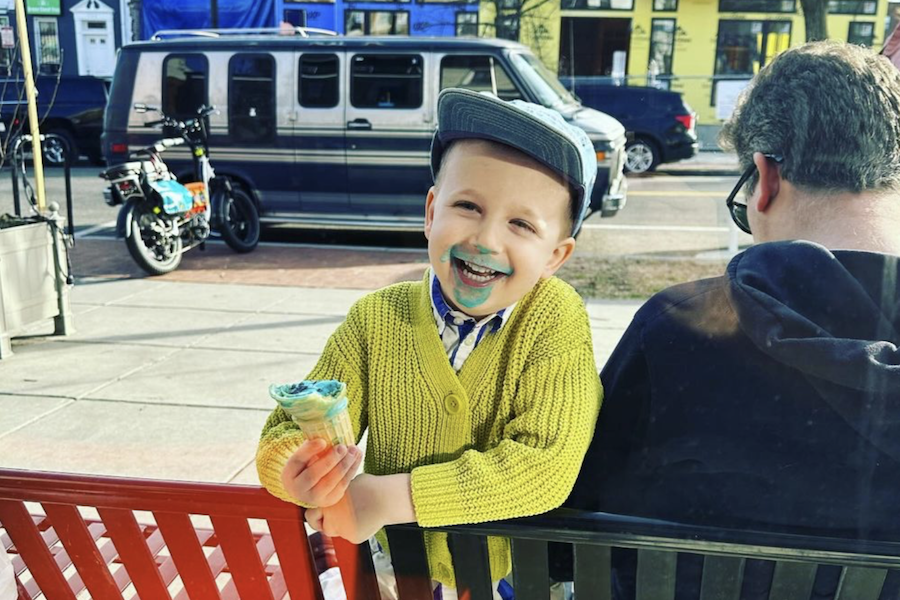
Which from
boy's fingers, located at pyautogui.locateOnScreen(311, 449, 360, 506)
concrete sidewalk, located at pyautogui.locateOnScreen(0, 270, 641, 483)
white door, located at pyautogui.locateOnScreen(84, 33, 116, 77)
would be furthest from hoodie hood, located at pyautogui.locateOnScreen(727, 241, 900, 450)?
white door, located at pyautogui.locateOnScreen(84, 33, 116, 77)

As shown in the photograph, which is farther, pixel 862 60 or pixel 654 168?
pixel 654 168

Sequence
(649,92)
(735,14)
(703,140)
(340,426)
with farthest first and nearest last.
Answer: (735,14) → (703,140) → (649,92) → (340,426)

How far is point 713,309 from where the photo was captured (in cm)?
137

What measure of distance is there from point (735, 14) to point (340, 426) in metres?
22.9

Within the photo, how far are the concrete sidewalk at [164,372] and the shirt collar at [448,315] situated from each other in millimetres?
2450

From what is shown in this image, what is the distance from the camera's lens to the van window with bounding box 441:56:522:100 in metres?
8.95

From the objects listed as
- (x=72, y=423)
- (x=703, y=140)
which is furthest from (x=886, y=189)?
(x=703, y=140)

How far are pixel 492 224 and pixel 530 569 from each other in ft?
1.96

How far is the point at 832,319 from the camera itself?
1.26 meters

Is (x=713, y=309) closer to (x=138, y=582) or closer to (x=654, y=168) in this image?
(x=138, y=582)

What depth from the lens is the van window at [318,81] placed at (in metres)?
9.09

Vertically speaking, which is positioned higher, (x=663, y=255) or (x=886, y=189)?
(x=886, y=189)

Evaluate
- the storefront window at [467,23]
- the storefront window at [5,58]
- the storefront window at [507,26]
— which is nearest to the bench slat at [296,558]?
the storefront window at [5,58]

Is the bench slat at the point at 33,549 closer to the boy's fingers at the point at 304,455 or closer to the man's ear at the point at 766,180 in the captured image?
the boy's fingers at the point at 304,455
